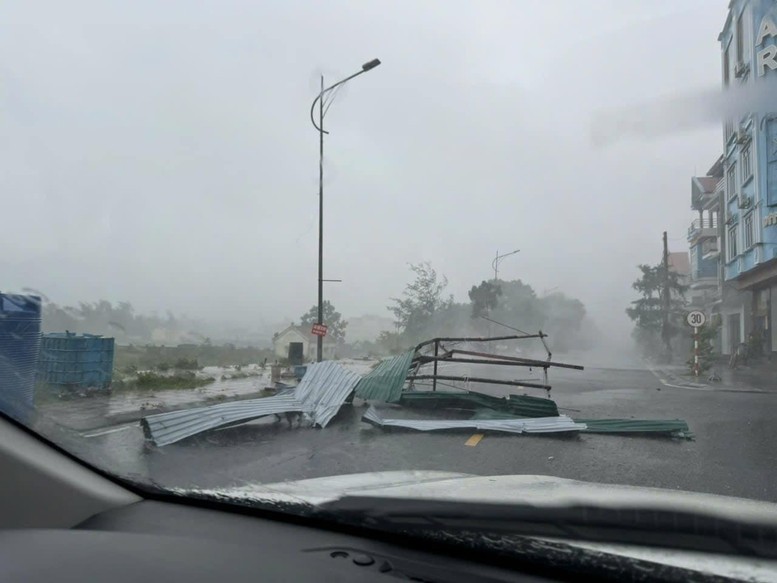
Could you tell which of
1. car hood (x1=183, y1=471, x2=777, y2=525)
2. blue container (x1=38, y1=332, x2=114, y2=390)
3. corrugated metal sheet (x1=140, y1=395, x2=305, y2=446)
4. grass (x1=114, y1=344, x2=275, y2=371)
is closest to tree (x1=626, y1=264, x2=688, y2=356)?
grass (x1=114, y1=344, x2=275, y2=371)

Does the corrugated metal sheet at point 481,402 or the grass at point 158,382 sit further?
the grass at point 158,382

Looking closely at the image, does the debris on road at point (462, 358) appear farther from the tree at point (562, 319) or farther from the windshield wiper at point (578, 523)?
the windshield wiper at point (578, 523)

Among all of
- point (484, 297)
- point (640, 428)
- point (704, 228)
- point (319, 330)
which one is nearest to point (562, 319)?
point (484, 297)

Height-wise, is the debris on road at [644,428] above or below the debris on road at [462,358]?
below

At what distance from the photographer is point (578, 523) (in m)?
2.17

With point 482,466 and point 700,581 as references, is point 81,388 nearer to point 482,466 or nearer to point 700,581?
point 482,466

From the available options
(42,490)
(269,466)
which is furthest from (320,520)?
(269,466)

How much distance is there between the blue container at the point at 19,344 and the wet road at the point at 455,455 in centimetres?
55

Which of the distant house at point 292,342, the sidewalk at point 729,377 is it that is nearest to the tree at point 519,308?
the distant house at point 292,342

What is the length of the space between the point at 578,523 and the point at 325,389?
6475mm

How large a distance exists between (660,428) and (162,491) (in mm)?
5031

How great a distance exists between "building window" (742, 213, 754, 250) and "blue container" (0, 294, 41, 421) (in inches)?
262

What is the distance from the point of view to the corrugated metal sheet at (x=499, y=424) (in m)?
6.42

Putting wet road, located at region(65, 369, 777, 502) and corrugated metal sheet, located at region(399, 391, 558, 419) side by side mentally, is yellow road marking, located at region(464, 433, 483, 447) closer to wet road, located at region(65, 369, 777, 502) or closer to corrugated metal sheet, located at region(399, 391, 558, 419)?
wet road, located at region(65, 369, 777, 502)
